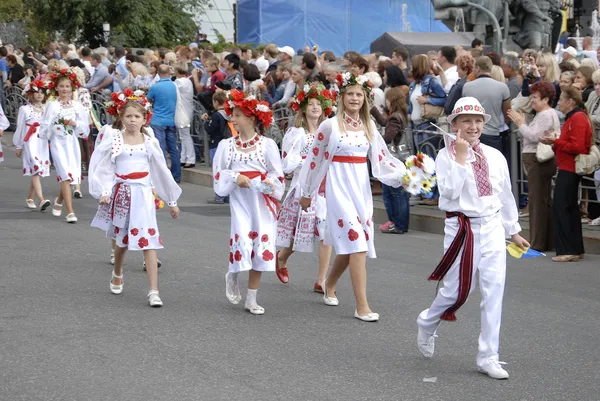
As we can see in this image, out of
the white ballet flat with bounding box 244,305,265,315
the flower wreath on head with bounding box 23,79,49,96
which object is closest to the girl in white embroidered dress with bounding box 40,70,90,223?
the flower wreath on head with bounding box 23,79,49,96

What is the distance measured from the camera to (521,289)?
1004 cm

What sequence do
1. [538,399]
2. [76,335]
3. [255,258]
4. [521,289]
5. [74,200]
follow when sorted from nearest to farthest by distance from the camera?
1. [538,399]
2. [76,335]
3. [255,258]
4. [521,289]
5. [74,200]

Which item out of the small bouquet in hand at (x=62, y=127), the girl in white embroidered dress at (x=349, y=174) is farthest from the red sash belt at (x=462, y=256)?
the small bouquet in hand at (x=62, y=127)

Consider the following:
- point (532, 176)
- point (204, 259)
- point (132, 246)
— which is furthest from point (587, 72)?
point (132, 246)

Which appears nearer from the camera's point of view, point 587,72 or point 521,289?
point 521,289

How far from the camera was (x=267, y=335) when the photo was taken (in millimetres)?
8086

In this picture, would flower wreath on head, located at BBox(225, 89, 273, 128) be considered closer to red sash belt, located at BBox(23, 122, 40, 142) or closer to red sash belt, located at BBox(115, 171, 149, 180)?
red sash belt, located at BBox(115, 171, 149, 180)

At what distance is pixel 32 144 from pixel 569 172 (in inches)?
290

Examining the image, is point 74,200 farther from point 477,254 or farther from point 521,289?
point 477,254

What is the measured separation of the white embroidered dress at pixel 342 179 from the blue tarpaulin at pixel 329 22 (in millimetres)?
27469

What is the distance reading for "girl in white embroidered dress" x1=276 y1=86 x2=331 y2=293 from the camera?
981 centimetres

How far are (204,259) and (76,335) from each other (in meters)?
3.50

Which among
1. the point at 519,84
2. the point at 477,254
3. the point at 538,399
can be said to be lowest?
the point at 538,399

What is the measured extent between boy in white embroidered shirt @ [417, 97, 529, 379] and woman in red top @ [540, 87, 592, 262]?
4248 mm
